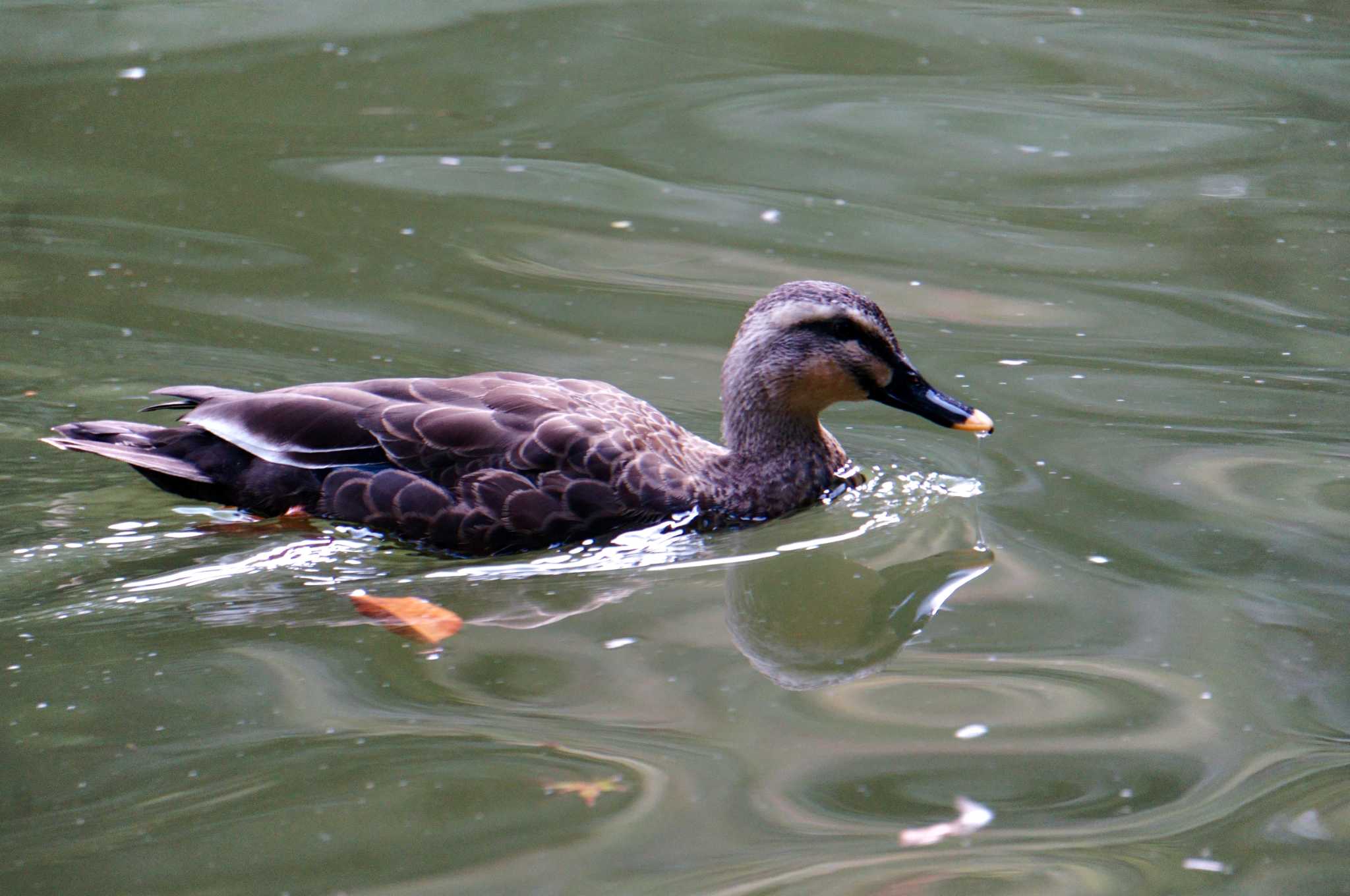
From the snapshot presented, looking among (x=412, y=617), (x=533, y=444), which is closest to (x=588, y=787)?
(x=412, y=617)

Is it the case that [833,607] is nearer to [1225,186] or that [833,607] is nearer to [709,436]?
[709,436]

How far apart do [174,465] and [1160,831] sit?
3828 mm

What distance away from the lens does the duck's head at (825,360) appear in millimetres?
6273

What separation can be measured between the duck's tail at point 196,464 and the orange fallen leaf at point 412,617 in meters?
0.81

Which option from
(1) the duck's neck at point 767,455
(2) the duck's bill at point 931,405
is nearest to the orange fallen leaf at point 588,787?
(1) the duck's neck at point 767,455

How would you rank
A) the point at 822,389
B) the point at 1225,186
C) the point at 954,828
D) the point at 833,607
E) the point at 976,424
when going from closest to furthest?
the point at 954,828 < the point at 833,607 < the point at 976,424 < the point at 822,389 < the point at 1225,186

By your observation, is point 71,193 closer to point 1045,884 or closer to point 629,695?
point 629,695

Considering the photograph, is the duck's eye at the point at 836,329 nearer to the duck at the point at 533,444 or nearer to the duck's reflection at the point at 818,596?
the duck at the point at 533,444

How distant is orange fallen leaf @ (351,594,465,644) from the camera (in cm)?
513

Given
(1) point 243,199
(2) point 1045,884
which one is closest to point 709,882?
(2) point 1045,884

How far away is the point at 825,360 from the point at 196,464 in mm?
2480

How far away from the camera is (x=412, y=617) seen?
5230 millimetres

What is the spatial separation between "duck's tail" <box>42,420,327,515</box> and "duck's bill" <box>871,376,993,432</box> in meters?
2.31

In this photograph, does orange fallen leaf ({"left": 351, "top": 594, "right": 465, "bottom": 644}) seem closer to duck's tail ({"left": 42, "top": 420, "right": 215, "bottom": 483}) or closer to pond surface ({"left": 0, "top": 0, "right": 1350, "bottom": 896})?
pond surface ({"left": 0, "top": 0, "right": 1350, "bottom": 896})
